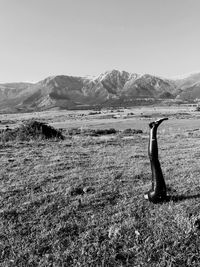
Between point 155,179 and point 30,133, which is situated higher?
point 155,179

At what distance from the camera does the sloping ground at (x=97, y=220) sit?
4.73m

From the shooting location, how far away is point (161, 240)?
5.10 metres

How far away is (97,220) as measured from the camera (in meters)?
6.14

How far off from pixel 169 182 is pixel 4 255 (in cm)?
617

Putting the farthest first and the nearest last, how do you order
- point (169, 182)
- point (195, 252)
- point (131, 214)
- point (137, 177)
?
point (137, 177), point (169, 182), point (131, 214), point (195, 252)

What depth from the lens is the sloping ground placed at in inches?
186

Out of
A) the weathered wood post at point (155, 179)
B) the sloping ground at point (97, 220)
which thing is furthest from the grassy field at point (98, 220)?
the weathered wood post at point (155, 179)

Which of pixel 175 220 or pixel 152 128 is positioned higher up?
pixel 152 128

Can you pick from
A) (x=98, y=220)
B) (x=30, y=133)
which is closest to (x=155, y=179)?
(x=98, y=220)

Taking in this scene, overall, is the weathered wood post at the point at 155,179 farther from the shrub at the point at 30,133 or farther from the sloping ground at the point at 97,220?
the shrub at the point at 30,133

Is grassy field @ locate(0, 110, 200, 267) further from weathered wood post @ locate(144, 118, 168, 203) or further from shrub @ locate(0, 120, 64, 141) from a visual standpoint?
shrub @ locate(0, 120, 64, 141)

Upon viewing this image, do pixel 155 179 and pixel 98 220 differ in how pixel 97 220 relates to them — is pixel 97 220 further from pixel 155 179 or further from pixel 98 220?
pixel 155 179

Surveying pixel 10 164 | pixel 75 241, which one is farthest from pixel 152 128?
pixel 10 164

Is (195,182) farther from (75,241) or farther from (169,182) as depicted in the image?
(75,241)
